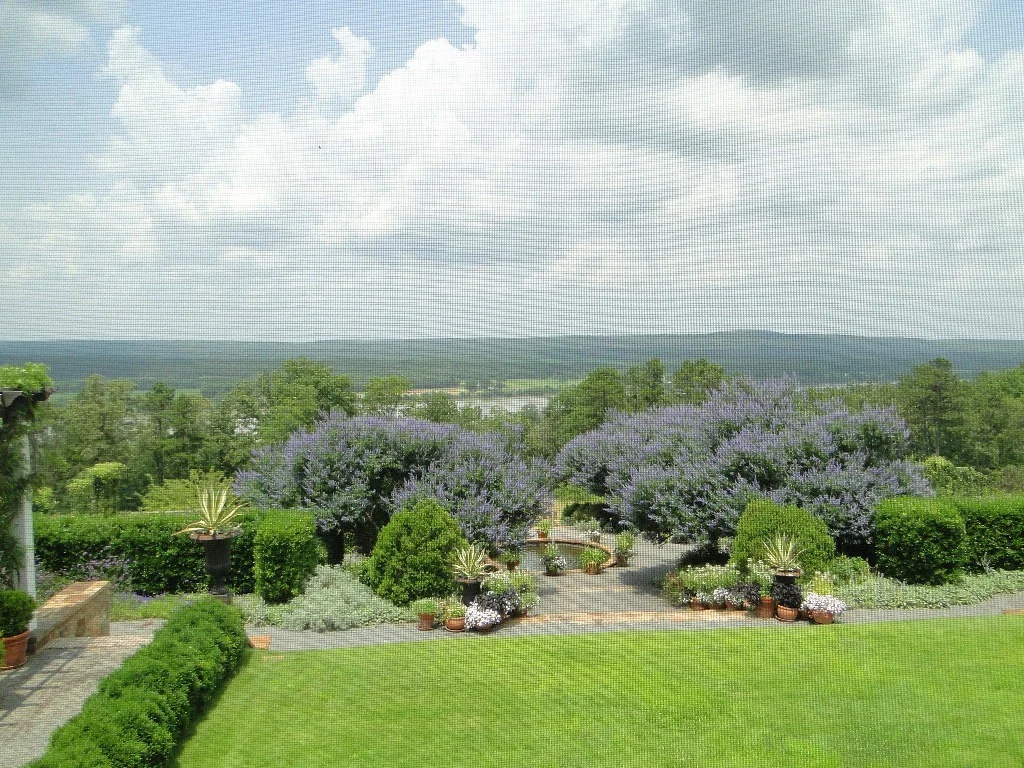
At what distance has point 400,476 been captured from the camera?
521 cm

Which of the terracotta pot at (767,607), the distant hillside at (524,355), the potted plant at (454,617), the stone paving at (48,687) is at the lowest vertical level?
the potted plant at (454,617)

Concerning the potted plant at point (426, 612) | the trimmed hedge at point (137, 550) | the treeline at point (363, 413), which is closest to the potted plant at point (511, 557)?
the treeline at point (363, 413)

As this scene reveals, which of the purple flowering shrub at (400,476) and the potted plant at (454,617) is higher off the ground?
the purple flowering shrub at (400,476)

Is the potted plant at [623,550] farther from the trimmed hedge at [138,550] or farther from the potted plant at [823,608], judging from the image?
the trimmed hedge at [138,550]

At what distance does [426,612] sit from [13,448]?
228cm

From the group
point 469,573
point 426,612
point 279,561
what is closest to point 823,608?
point 469,573

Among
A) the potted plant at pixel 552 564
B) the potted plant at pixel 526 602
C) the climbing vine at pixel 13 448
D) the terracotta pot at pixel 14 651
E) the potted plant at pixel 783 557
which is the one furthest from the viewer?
the potted plant at pixel 552 564

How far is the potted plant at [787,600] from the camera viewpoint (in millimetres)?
3627

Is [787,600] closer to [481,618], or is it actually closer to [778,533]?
[778,533]

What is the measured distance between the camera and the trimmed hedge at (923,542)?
4344 millimetres

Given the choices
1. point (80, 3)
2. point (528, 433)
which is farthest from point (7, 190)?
point (528, 433)

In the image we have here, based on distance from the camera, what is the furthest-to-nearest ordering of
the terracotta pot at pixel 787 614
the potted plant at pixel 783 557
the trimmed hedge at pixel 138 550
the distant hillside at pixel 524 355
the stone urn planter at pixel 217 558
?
the distant hillside at pixel 524 355, the trimmed hedge at pixel 138 550, the stone urn planter at pixel 217 558, the potted plant at pixel 783 557, the terracotta pot at pixel 787 614

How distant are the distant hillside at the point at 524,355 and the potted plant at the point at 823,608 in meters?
2.02

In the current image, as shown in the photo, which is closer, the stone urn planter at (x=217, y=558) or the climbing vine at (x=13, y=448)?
the climbing vine at (x=13, y=448)
